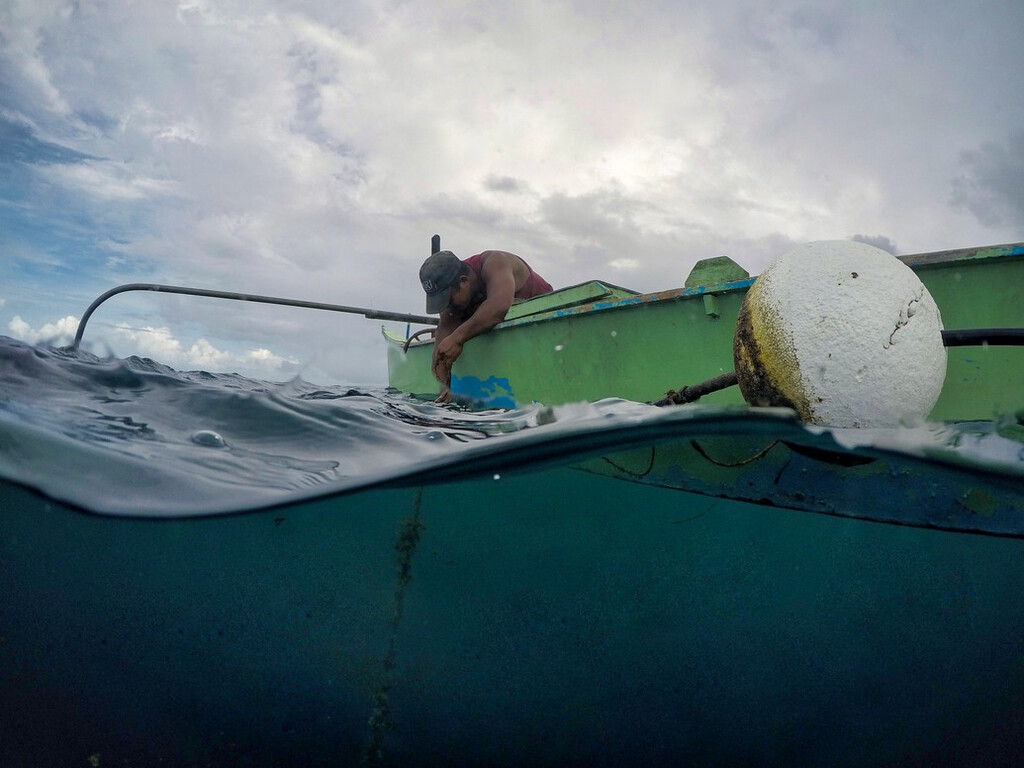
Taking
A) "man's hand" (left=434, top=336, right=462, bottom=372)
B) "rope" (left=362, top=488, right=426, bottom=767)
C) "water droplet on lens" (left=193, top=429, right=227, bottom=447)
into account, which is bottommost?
"rope" (left=362, top=488, right=426, bottom=767)

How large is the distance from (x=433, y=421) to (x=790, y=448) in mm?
2755

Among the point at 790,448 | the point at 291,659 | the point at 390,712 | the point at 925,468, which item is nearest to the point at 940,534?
the point at 925,468

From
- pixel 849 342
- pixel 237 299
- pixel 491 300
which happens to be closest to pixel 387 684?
pixel 849 342

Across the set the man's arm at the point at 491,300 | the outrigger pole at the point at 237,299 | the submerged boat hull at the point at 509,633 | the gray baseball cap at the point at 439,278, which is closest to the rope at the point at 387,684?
the submerged boat hull at the point at 509,633

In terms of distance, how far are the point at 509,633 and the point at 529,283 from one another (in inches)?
260

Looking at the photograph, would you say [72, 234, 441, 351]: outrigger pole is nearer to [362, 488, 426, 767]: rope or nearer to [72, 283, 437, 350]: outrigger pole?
[72, 283, 437, 350]: outrigger pole

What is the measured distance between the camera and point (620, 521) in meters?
3.96

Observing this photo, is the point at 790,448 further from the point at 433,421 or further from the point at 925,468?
the point at 433,421

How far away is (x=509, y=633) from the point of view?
3830 millimetres

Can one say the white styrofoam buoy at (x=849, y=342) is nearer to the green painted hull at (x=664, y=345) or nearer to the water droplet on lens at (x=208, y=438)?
the green painted hull at (x=664, y=345)

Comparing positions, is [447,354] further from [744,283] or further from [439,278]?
[744,283]

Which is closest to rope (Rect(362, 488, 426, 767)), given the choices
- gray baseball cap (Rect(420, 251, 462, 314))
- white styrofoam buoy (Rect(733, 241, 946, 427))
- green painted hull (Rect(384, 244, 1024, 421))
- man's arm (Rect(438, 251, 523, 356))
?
white styrofoam buoy (Rect(733, 241, 946, 427))

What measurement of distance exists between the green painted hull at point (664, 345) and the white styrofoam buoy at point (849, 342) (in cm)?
146

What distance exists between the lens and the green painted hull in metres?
4.04
